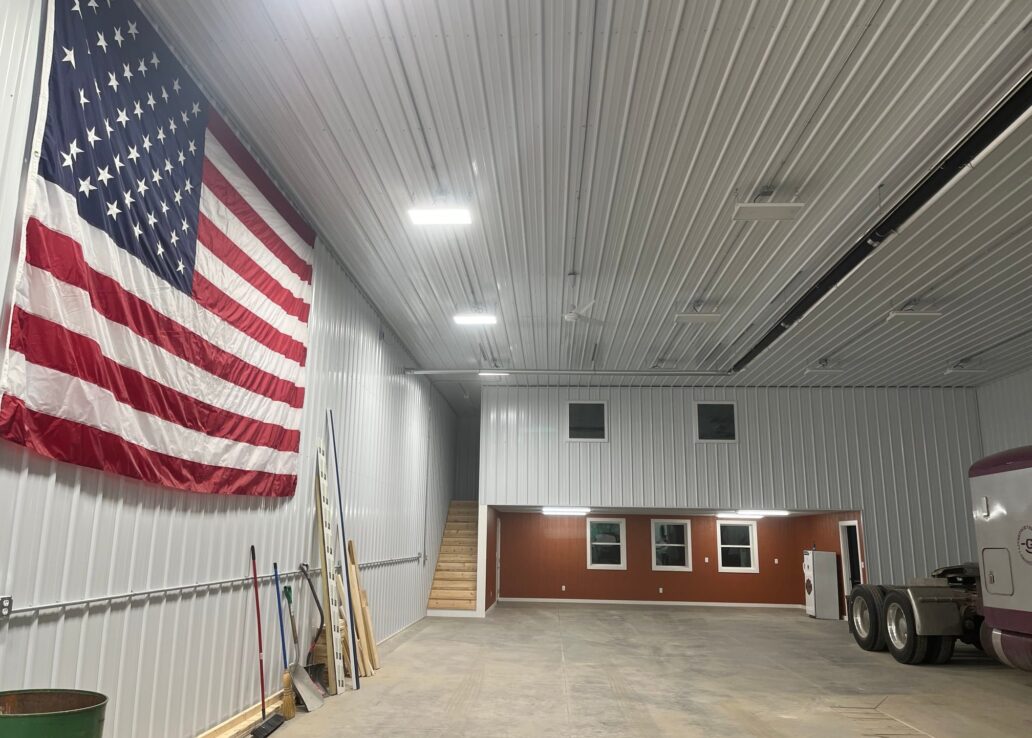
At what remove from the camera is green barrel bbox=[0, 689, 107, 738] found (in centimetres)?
287

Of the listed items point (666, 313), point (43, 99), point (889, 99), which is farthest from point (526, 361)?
point (43, 99)

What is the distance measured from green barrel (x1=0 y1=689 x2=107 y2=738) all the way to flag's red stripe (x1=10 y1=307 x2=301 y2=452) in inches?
67.1

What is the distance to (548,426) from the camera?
16.9 m

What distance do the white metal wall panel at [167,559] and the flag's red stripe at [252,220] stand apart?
73cm

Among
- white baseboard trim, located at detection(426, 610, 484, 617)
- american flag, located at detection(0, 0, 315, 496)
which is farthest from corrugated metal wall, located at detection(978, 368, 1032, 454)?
american flag, located at detection(0, 0, 315, 496)

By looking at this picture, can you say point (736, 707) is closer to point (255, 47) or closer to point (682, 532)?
point (255, 47)

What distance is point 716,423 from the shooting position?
1673 centimetres

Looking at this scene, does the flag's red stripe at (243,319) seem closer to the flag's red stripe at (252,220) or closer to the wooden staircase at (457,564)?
the flag's red stripe at (252,220)

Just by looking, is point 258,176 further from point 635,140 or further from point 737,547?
point 737,547

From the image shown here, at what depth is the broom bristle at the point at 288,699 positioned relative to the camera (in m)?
6.91

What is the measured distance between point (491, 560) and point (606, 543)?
392 cm

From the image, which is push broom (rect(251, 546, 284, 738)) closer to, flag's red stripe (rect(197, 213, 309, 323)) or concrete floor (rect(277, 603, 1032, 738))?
concrete floor (rect(277, 603, 1032, 738))

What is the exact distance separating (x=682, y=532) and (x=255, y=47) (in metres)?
18.0

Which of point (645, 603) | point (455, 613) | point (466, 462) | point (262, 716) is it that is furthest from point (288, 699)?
point (466, 462)
